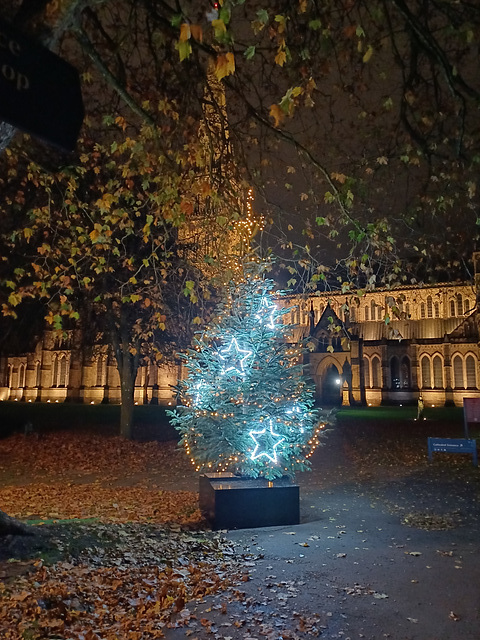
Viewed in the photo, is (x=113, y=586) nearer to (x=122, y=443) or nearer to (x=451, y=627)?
(x=451, y=627)

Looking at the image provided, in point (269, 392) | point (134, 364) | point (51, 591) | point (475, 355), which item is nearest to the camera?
point (51, 591)

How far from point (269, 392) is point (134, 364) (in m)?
15.1

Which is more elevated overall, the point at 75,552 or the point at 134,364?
the point at 134,364

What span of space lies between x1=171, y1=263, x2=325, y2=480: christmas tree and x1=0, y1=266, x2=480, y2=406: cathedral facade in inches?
1795

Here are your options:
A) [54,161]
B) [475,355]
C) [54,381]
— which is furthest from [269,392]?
[54,381]

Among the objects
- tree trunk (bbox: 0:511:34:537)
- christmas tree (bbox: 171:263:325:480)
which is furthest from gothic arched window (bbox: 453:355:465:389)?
tree trunk (bbox: 0:511:34:537)

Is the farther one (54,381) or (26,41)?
(54,381)

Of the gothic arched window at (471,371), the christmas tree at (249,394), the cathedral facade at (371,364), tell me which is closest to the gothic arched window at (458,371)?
the cathedral facade at (371,364)

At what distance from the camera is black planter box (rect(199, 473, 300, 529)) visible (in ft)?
30.8

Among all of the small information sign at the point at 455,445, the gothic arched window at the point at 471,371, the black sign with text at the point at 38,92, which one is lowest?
the small information sign at the point at 455,445

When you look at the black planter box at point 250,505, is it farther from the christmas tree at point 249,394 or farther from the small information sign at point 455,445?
the small information sign at point 455,445

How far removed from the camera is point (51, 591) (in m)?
5.69

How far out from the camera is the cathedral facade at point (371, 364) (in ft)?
198

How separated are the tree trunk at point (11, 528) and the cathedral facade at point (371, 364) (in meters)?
50.4
